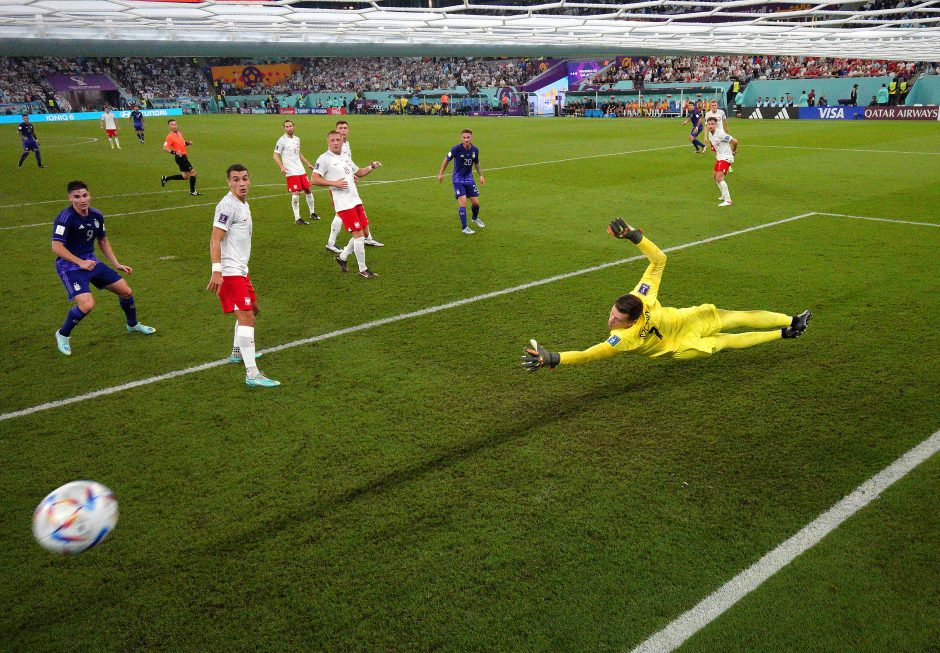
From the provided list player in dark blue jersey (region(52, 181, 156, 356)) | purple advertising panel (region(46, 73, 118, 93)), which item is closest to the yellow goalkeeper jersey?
player in dark blue jersey (region(52, 181, 156, 356))

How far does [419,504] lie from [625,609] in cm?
155

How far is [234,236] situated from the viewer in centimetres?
629

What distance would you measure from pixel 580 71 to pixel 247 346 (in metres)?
53.2

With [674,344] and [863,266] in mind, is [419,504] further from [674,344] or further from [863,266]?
[863,266]

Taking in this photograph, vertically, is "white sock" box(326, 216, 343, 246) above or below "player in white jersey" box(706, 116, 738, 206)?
below

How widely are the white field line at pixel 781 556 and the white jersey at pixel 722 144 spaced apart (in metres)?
10.3

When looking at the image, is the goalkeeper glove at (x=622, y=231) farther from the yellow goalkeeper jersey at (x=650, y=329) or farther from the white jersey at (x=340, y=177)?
the white jersey at (x=340, y=177)

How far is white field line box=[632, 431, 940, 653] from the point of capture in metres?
3.31

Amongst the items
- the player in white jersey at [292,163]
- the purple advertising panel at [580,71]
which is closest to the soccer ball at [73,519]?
the player in white jersey at [292,163]

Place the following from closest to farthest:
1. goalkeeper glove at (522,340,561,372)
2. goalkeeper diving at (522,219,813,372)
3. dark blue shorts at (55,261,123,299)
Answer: goalkeeper glove at (522,340,561,372) → goalkeeper diving at (522,219,813,372) → dark blue shorts at (55,261,123,299)

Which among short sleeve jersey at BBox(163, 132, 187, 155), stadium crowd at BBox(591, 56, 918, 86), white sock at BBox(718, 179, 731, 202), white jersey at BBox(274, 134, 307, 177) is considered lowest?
white sock at BBox(718, 179, 731, 202)

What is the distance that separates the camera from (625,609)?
137 inches

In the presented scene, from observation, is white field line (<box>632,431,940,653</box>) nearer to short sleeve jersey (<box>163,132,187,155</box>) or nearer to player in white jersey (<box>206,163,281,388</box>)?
player in white jersey (<box>206,163,281,388</box>)

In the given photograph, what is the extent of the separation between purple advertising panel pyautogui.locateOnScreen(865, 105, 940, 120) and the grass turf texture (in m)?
28.5
